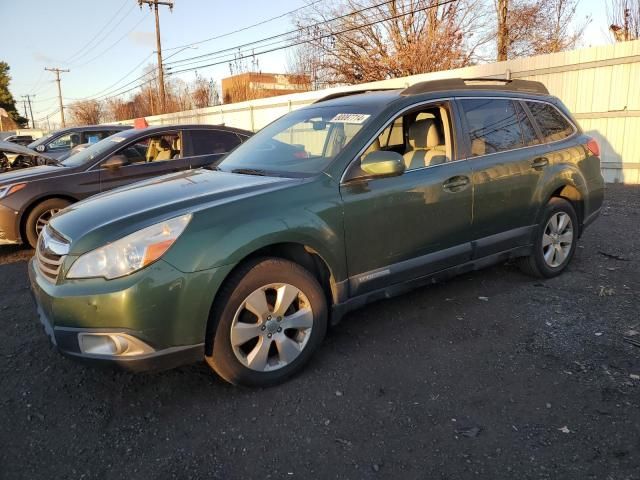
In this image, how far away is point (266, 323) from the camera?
2859 millimetres

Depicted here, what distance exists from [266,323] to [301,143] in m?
1.60

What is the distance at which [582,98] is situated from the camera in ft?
33.6


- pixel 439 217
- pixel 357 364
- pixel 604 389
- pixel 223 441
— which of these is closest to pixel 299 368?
pixel 357 364

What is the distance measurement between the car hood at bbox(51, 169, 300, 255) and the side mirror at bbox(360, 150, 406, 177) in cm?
48

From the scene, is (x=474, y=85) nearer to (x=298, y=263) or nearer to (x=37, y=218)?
(x=298, y=263)

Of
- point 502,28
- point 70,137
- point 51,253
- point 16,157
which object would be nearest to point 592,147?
point 51,253

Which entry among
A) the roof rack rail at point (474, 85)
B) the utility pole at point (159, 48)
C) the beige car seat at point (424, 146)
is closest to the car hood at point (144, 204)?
the beige car seat at point (424, 146)

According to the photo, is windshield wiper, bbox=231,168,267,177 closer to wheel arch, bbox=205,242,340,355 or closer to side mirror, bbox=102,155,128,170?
wheel arch, bbox=205,242,340,355

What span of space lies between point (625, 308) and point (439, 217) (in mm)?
1810

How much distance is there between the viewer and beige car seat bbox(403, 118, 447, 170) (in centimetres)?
374

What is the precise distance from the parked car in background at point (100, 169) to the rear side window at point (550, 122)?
13.4 feet

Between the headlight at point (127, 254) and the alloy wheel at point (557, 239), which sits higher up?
the headlight at point (127, 254)

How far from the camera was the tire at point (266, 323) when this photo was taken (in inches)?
107

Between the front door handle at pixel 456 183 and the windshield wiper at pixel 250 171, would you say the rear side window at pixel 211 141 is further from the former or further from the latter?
the front door handle at pixel 456 183
